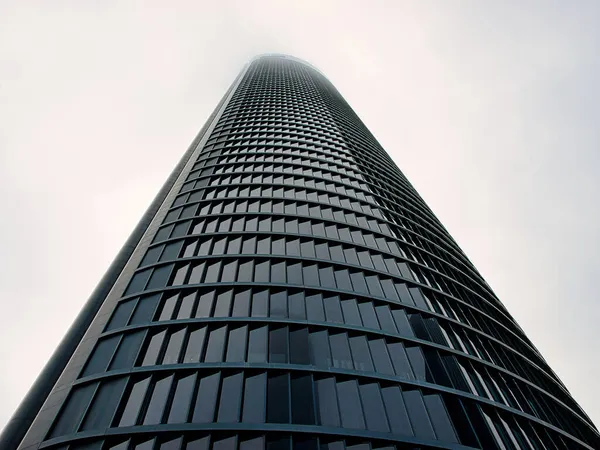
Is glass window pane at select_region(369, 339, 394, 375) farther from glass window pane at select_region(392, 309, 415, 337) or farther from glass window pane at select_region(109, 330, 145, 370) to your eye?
glass window pane at select_region(109, 330, 145, 370)

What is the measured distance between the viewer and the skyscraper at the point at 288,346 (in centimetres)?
1350

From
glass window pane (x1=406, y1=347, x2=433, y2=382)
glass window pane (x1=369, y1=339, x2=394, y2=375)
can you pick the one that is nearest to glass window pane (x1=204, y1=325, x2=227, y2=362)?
glass window pane (x1=369, y1=339, x2=394, y2=375)

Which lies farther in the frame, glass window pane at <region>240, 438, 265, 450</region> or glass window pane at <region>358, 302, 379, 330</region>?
glass window pane at <region>358, 302, 379, 330</region>

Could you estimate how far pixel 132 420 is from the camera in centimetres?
1305

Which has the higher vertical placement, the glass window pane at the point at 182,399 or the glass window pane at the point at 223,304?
the glass window pane at the point at 223,304

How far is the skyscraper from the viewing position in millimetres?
13500

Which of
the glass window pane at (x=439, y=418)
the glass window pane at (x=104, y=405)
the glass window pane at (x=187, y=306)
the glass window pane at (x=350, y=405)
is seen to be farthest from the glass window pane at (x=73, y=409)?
the glass window pane at (x=439, y=418)

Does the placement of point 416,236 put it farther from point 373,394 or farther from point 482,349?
point 373,394

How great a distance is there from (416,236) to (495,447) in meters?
19.9

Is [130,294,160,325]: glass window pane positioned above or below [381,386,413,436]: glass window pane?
above

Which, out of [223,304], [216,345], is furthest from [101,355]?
[223,304]

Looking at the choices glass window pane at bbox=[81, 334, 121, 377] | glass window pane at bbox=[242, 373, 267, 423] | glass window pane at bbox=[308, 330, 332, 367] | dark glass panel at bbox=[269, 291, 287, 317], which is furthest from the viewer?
dark glass panel at bbox=[269, 291, 287, 317]

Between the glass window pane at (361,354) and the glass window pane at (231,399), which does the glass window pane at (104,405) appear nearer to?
the glass window pane at (231,399)

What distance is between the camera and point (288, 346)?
16.9 metres
